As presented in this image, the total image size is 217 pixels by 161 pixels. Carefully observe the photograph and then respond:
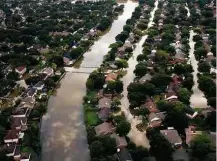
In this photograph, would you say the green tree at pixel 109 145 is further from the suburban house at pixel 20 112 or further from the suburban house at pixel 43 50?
the suburban house at pixel 43 50

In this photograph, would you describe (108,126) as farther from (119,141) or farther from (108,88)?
(108,88)

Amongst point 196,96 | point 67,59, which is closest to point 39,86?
point 67,59

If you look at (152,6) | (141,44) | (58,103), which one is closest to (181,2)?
(152,6)

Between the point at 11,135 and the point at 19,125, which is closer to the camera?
the point at 11,135

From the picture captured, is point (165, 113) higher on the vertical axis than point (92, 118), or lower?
higher

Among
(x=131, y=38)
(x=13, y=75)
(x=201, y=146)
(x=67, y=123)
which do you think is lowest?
(x=67, y=123)

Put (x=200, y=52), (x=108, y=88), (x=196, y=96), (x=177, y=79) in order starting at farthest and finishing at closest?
(x=200, y=52), (x=177, y=79), (x=108, y=88), (x=196, y=96)
